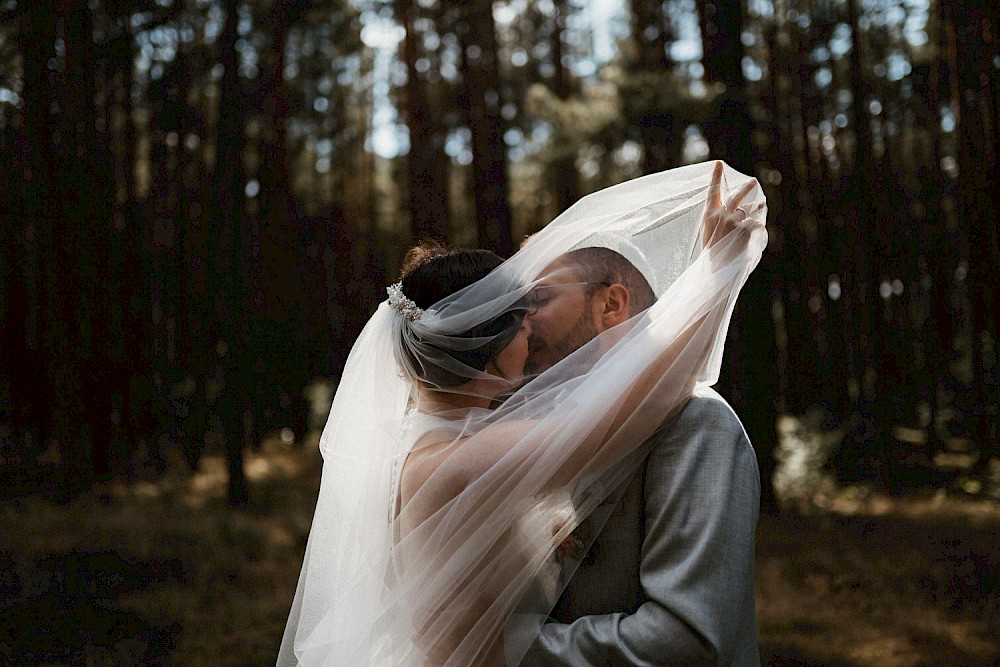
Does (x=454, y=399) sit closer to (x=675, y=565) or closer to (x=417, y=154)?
(x=675, y=565)

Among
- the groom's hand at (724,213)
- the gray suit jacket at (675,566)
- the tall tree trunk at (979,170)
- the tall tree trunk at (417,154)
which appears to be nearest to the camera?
the gray suit jacket at (675,566)

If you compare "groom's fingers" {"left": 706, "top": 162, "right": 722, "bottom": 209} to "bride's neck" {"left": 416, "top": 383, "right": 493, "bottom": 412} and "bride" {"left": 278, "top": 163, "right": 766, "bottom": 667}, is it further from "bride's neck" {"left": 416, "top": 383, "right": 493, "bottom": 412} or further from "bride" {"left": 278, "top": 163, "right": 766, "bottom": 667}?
"bride's neck" {"left": 416, "top": 383, "right": 493, "bottom": 412}

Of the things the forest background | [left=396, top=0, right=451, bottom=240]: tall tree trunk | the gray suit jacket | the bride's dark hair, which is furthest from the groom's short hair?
[left=396, top=0, right=451, bottom=240]: tall tree trunk

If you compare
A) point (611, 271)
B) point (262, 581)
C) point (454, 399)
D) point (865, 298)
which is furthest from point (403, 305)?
Answer: point (865, 298)

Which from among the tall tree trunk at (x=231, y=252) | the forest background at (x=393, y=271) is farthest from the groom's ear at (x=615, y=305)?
the tall tree trunk at (x=231, y=252)

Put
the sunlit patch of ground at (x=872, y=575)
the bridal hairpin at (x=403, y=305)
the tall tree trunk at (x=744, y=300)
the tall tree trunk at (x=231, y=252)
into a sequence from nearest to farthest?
1. the bridal hairpin at (x=403, y=305)
2. the sunlit patch of ground at (x=872, y=575)
3. the tall tree trunk at (x=744, y=300)
4. the tall tree trunk at (x=231, y=252)

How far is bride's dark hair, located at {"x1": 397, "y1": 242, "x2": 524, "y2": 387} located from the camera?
2119 millimetres

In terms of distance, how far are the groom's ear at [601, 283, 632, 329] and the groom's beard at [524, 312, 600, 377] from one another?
0.04 m

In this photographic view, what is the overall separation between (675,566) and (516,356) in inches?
29.1

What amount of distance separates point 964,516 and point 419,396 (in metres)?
9.98

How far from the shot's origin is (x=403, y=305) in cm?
225

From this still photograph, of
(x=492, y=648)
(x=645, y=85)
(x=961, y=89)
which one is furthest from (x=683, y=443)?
(x=961, y=89)

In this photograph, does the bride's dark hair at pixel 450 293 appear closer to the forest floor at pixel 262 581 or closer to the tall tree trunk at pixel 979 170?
the forest floor at pixel 262 581

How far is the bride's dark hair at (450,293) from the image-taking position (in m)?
2.12
